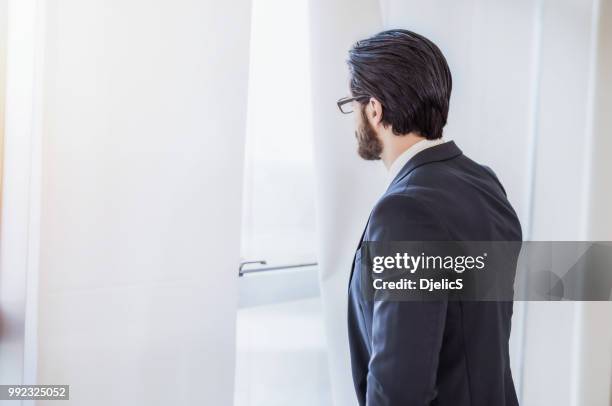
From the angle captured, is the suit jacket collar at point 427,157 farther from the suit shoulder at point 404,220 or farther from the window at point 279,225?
the window at point 279,225

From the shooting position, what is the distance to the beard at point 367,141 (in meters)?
1.08

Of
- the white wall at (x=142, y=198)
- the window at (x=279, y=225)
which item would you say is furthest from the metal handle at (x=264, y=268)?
the white wall at (x=142, y=198)

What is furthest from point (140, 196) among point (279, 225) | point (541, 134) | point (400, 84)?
point (541, 134)

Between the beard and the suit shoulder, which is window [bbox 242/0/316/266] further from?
the suit shoulder

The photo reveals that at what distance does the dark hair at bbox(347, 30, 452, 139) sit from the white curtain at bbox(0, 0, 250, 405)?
322 mm

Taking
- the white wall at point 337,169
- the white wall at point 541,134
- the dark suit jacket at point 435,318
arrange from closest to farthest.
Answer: the dark suit jacket at point 435,318 → the white wall at point 337,169 → the white wall at point 541,134

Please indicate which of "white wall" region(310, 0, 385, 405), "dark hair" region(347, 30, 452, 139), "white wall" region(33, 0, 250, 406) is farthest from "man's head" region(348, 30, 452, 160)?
"white wall" region(33, 0, 250, 406)

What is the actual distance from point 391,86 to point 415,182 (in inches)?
8.9

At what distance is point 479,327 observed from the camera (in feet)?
3.09

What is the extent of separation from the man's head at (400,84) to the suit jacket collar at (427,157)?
0.08 meters

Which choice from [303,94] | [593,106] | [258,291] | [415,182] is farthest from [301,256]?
[593,106]

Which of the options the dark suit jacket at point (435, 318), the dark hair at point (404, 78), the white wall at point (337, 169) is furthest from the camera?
the white wall at point (337, 169)

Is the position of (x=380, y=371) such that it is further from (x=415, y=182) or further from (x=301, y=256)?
(x=301, y=256)

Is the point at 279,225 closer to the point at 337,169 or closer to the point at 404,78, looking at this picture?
the point at 337,169
